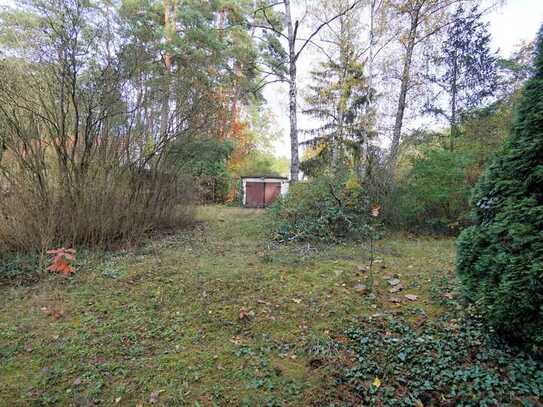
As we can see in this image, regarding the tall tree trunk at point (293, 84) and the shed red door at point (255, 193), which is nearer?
the tall tree trunk at point (293, 84)

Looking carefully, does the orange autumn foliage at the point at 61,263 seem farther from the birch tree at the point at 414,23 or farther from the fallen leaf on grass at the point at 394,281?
Answer: the birch tree at the point at 414,23

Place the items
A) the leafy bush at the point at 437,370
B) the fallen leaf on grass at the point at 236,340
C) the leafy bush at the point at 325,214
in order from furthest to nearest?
the leafy bush at the point at 325,214
the fallen leaf on grass at the point at 236,340
the leafy bush at the point at 437,370

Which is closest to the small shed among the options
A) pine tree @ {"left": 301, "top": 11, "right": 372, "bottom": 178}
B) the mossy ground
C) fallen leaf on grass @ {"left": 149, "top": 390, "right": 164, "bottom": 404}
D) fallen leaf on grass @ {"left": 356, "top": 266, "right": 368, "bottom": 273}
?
pine tree @ {"left": 301, "top": 11, "right": 372, "bottom": 178}

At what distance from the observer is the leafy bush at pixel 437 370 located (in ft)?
5.14

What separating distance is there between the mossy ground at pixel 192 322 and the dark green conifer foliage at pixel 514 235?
660mm

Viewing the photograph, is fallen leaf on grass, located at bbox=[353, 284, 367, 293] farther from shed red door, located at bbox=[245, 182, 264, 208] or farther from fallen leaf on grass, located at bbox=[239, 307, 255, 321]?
shed red door, located at bbox=[245, 182, 264, 208]

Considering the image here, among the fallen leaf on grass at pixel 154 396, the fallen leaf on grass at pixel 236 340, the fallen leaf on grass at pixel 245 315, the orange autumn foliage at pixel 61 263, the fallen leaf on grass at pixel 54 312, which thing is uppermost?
the orange autumn foliage at pixel 61 263

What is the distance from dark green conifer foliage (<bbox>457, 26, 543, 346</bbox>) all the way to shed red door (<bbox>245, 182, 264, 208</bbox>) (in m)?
14.4

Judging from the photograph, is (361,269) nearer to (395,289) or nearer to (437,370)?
(395,289)

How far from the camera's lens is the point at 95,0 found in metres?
4.47

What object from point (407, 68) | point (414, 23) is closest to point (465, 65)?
point (407, 68)

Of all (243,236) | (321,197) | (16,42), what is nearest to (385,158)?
(321,197)

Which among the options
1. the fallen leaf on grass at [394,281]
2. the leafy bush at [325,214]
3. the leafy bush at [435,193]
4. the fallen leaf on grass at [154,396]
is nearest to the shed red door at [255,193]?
the leafy bush at [325,214]

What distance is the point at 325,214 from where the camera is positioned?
5812mm
